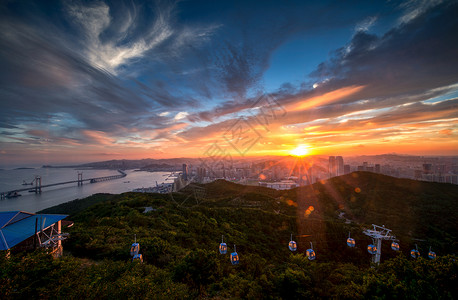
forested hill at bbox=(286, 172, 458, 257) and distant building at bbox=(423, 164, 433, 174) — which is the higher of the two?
distant building at bbox=(423, 164, 433, 174)

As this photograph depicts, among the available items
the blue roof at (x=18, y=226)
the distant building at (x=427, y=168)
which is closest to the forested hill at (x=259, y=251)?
the blue roof at (x=18, y=226)

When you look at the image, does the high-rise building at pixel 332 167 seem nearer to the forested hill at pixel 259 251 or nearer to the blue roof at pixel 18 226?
the forested hill at pixel 259 251

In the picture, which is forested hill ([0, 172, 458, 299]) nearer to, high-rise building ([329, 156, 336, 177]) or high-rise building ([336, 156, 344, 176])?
high-rise building ([336, 156, 344, 176])

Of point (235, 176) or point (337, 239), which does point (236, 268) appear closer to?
point (337, 239)

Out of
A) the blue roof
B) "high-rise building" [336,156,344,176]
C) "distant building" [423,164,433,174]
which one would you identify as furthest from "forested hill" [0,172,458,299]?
"distant building" [423,164,433,174]

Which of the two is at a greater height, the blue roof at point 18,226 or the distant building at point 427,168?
the blue roof at point 18,226

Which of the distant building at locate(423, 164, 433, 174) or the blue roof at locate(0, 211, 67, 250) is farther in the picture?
the distant building at locate(423, 164, 433, 174)

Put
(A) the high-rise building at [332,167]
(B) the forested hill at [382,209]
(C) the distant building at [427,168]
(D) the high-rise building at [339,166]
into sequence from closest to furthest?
(B) the forested hill at [382,209], (C) the distant building at [427,168], (D) the high-rise building at [339,166], (A) the high-rise building at [332,167]

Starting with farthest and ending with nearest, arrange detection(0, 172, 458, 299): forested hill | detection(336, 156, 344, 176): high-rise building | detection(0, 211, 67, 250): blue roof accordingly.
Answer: detection(336, 156, 344, 176): high-rise building → detection(0, 211, 67, 250): blue roof → detection(0, 172, 458, 299): forested hill
